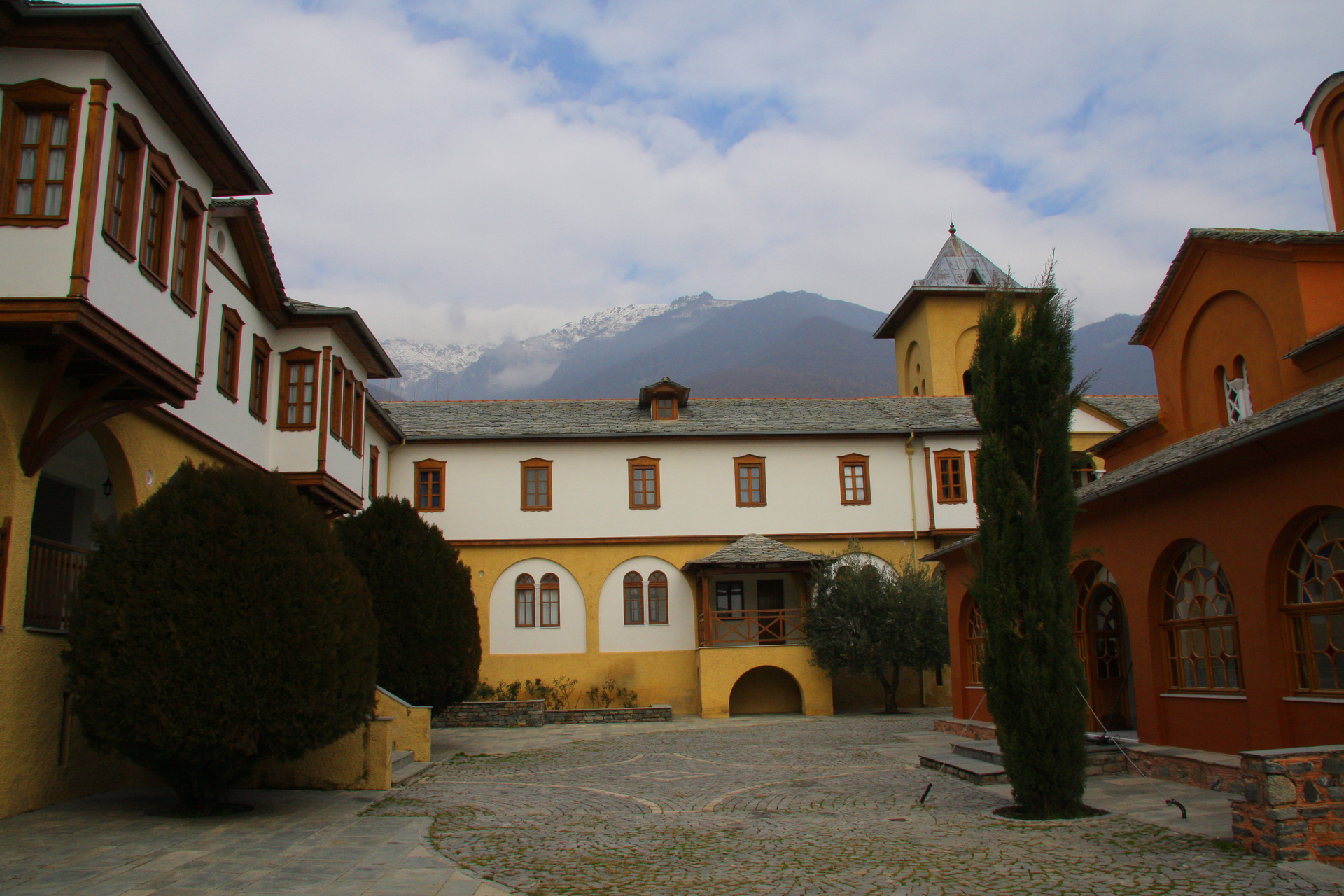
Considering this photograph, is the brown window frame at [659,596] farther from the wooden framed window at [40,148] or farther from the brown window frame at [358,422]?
the wooden framed window at [40,148]

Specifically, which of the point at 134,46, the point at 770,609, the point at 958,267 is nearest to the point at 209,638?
the point at 134,46

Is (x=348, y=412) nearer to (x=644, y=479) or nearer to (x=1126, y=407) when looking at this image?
(x=644, y=479)

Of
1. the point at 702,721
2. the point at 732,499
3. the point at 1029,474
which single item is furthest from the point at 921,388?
the point at 1029,474

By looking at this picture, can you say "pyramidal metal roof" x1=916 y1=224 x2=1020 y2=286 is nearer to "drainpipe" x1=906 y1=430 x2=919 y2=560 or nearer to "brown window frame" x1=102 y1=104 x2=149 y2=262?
"drainpipe" x1=906 y1=430 x2=919 y2=560

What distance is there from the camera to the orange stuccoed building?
9.09 m

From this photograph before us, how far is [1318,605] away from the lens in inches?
356

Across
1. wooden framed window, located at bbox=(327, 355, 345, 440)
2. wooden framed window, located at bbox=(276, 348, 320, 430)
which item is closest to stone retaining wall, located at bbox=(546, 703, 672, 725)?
wooden framed window, located at bbox=(327, 355, 345, 440)

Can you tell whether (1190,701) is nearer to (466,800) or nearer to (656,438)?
(466,800)

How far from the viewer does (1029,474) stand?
9219mm

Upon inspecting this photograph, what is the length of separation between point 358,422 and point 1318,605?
1443 centimetres

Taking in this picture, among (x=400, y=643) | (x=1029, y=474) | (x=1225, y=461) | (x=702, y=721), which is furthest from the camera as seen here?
(x=702, y=721)

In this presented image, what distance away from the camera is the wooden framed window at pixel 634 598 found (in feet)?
85.6

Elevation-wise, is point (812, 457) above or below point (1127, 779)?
above

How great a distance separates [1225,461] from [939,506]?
661 inches
